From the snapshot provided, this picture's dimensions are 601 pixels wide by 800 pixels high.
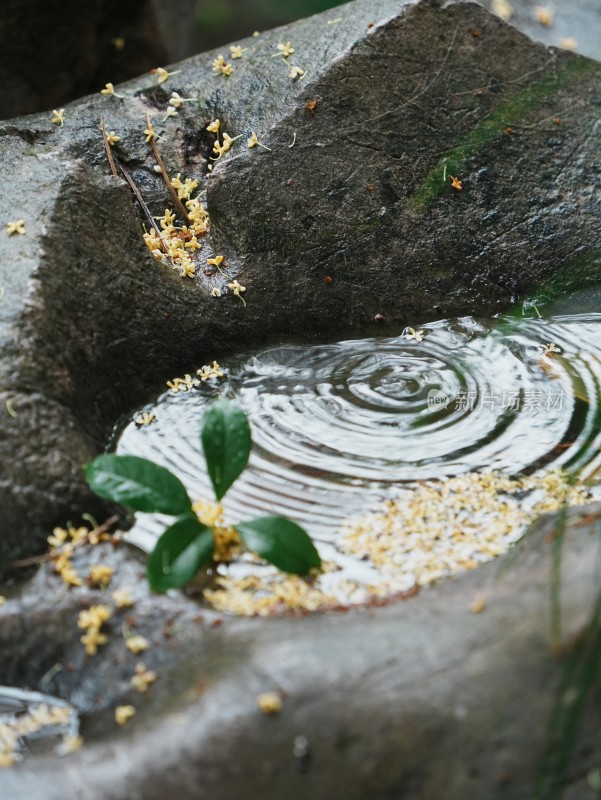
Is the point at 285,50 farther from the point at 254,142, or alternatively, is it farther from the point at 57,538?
the point at 57,538

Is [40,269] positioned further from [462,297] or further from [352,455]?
[462,297]

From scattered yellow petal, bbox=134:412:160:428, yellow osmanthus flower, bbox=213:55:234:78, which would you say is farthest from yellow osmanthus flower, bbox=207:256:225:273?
yellow osmanthus flower, bbox=213:55:234:78

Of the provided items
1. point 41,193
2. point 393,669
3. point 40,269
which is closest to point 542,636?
point 393,669

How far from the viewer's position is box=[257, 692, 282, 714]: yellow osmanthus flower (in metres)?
1.75

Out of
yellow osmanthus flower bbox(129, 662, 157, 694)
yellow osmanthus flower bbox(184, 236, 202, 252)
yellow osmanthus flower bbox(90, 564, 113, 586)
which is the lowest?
yellow osmanthus flower bbox(129, 662, 157, 694)

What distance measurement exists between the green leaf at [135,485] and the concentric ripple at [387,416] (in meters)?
0.25

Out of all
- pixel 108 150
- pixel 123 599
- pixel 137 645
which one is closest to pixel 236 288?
pixel 108 150

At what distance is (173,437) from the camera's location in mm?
2842

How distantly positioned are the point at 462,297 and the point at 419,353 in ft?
1.39

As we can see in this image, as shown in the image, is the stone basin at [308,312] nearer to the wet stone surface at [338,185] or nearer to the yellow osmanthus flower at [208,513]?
the wet stone surface at [338,185]

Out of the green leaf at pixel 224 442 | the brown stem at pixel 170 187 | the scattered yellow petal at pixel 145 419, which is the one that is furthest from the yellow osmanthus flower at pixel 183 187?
the green leaf at pixel 224 442

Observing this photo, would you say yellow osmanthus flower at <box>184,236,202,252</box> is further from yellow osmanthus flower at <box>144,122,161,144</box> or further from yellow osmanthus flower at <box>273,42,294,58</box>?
yellow osmanthus flower at <box>273,42,294,58</box>

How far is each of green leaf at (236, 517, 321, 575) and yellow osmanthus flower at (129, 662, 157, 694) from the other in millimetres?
390

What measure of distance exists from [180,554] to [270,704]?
20.7 inches
